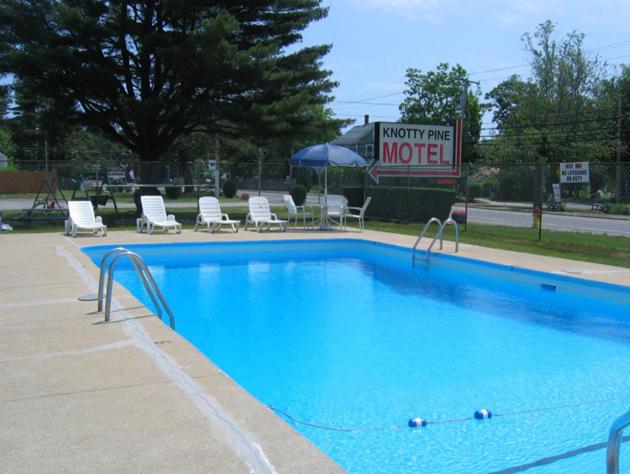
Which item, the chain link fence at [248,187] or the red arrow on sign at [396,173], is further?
the red arrow on sign at [396,173]

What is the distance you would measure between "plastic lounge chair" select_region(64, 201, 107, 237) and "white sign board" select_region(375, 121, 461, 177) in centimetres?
968

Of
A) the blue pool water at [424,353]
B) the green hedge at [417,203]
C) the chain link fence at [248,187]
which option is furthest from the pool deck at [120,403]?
the green hedge at [417,203]

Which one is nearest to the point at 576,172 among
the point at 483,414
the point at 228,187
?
the point at 483,414

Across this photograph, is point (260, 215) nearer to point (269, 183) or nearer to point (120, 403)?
point (269, 183)

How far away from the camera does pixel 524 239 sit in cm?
1475

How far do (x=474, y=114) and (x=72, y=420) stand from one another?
6093 centimetres

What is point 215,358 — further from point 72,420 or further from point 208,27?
point 208,27

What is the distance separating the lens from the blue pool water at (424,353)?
442 centimetres

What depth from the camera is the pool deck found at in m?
3.03

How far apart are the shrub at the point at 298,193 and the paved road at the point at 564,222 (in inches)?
293

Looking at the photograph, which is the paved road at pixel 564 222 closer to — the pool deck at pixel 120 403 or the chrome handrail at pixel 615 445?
the pool deck at pixel 120 403

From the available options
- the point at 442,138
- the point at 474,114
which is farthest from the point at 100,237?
the point at 474,114

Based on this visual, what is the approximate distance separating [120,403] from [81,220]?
11660mm

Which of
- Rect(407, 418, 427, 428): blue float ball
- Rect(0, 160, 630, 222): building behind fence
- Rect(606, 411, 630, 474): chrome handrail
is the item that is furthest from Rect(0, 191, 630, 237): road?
Rect(606, 411, 630, 474): chrome handrail
